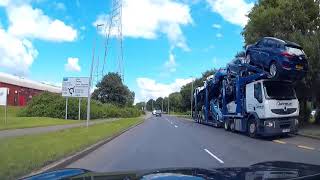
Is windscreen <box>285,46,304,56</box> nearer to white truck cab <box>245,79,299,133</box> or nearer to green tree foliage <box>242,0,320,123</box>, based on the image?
white truck cab <box>245,79,299,133</box>

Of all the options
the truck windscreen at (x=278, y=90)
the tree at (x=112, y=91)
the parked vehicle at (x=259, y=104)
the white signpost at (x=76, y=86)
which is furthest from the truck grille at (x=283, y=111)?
the tree at (x=112, y=91)

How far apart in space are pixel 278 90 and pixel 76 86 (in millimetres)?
15687

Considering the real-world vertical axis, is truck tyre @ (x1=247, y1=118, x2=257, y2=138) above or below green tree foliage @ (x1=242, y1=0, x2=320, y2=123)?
below

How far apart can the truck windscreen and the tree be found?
232 ft

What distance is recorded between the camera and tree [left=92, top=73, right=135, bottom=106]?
9838 centimetres

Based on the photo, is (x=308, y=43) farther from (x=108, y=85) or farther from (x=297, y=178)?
(x=108, y=85)

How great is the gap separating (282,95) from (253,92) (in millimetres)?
1705

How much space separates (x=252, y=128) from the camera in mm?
29484

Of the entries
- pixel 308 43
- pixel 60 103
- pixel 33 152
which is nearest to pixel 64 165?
pixel 33 152

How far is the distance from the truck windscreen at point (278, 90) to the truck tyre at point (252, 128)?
6.37ft

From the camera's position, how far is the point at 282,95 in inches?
1109

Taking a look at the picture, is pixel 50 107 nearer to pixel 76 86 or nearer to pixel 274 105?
pixel 76 86

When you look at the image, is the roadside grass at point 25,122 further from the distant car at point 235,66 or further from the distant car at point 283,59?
the distant car at point 283,59

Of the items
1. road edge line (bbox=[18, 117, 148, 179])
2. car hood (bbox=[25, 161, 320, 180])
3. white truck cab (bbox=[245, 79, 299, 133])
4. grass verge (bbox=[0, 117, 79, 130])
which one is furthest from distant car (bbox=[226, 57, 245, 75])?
car hood (bbox=[25, 161, 320, 180])
